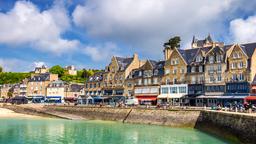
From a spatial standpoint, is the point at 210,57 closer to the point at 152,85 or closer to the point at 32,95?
the point at 152,85

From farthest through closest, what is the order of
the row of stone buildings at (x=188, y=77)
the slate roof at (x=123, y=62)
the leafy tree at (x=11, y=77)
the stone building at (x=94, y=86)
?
1. the leafy tree at (x=11, y=77)
2. the stone building at (x=94, y=86)
3. the slate roof at (x=123, y=62)
4. the row of stone buildings at (x=188, y=77)

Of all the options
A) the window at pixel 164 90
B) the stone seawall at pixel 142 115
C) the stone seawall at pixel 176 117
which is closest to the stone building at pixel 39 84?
the stone seawall at pixel 176 117

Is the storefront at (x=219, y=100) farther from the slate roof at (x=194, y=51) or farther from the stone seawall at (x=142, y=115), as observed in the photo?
the stone seawall at (x=142, y=115)

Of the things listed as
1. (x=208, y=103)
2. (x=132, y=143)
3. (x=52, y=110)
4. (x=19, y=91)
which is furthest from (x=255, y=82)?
(x=19, y=91)

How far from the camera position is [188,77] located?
6500 cm

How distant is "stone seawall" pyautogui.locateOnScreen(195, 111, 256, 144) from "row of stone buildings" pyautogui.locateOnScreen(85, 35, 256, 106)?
37.5ft

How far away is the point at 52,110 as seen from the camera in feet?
243

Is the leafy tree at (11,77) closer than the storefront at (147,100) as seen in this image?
No

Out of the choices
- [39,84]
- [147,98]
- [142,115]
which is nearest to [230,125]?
[142,115]

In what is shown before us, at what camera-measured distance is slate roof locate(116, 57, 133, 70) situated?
80.3 m

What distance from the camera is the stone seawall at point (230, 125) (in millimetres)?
30781

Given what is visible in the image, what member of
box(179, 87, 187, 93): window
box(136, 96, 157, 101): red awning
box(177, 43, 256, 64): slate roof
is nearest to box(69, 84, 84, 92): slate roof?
box(136, 96, 157, 101): red awning

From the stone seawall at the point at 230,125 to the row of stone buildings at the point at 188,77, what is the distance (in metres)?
11.4

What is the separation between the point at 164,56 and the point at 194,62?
11.6 m
